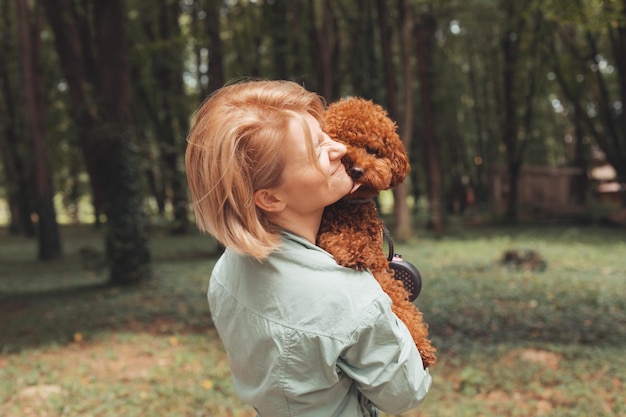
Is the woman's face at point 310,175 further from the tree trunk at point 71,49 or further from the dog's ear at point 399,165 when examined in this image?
the tree trunk at point 71,49

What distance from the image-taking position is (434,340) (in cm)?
544

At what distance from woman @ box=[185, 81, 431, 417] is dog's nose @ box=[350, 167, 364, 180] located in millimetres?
16

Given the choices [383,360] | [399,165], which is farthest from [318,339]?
[399,165]

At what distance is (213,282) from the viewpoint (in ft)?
4.59

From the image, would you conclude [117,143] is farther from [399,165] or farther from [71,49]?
[399,165]

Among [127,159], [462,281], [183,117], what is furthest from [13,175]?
→ [462,281]

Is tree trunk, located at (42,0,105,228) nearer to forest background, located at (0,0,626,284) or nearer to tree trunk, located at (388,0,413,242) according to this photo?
forest background, located at (0,0,626,284)

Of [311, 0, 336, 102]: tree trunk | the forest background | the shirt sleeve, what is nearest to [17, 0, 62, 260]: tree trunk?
the forest background

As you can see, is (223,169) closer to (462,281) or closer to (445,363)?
(445,363)

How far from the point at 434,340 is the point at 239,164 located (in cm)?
468

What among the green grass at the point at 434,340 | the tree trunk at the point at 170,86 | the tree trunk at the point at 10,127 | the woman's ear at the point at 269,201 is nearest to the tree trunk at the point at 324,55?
the green grass at the point at 434,340

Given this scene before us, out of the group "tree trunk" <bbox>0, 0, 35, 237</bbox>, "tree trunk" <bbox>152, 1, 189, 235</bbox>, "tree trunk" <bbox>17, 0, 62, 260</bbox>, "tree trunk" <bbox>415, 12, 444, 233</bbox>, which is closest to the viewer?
"tree trunk" <bbox>17, 0, 62, 260</bbox>

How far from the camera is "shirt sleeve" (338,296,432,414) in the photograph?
112 cm

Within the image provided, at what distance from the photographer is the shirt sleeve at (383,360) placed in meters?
1.12
